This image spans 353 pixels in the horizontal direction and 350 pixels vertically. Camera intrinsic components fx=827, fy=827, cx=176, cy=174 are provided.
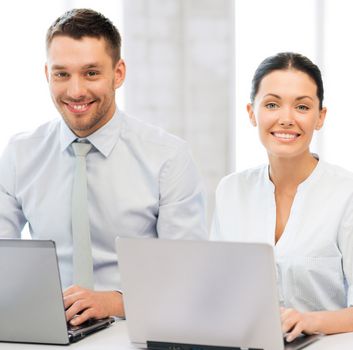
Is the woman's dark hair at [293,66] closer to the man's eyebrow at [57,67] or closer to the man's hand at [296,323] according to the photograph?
the man's eyebrow at [57,67]

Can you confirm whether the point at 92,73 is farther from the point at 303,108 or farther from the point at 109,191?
the point at 303,108

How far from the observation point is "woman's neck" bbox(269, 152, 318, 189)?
2359 mm

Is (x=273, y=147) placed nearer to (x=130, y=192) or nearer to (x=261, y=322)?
(x=130, y=192)

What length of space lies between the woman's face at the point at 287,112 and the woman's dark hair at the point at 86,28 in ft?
Result: 1.64

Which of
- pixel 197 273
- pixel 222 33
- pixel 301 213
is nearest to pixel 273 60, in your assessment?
pixel 301 213

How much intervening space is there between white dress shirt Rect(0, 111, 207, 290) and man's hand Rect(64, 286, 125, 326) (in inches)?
14.2

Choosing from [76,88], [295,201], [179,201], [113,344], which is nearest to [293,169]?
[295,201]

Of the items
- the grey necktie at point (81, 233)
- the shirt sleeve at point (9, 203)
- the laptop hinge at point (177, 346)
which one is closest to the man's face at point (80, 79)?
the grey necktie at point (81, 233)

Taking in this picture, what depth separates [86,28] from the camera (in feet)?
8.20

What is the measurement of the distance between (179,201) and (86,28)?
596mm

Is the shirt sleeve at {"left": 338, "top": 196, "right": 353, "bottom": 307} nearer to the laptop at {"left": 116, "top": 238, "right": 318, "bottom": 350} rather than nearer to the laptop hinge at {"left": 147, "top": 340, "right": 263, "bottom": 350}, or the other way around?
the laptop at {"left": 116, "top": 238, "right": 318, "bottom": 350}

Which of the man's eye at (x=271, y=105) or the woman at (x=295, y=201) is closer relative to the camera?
the woman at (x=295, y=201)

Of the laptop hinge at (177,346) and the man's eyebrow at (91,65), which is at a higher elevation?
the man's eyebrow at (91,65)

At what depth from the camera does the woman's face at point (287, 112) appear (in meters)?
2.31
